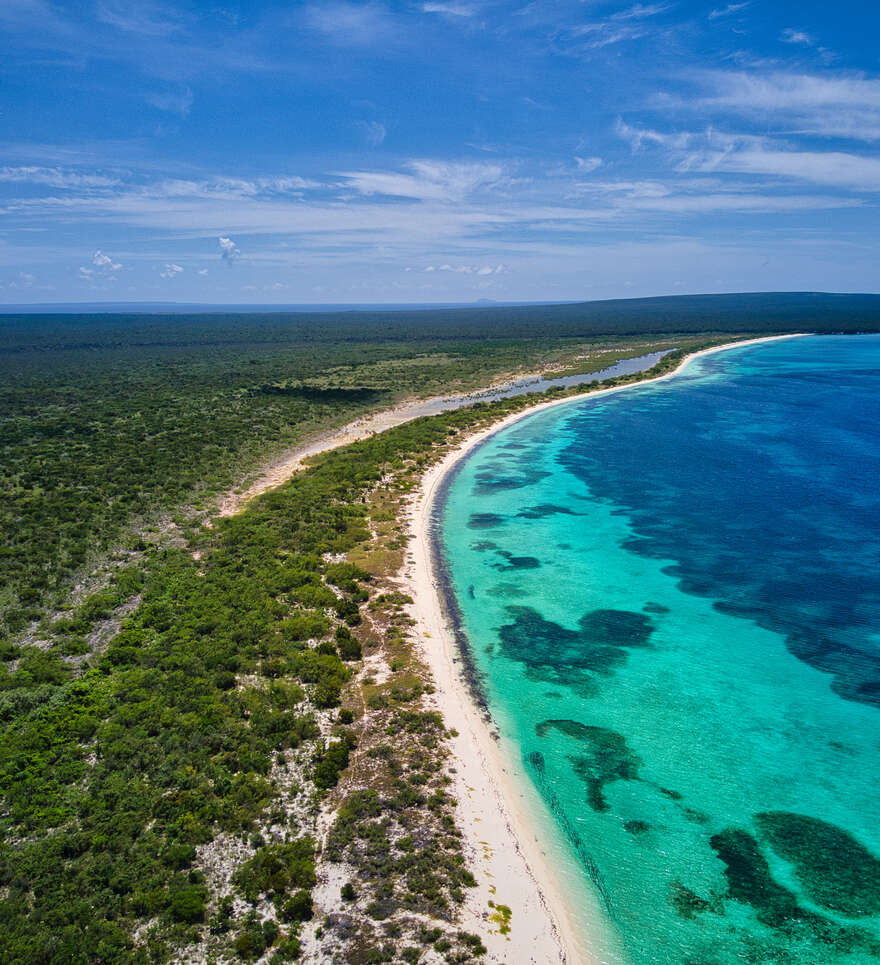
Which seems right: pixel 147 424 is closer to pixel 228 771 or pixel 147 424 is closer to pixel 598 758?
pixel 228 771

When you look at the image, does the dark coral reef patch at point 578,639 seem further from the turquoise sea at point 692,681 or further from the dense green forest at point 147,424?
the dense green forest at point 147,424

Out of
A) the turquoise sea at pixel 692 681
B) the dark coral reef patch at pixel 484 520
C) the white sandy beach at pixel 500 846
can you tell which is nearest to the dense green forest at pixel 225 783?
the white sandy beach at pixel 500 846

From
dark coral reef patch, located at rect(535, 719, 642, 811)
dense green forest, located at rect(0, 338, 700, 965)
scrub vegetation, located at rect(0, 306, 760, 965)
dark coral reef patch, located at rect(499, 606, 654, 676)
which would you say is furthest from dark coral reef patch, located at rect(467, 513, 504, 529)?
dark coral reef patch, located at rect(535, 719, 642, 811)

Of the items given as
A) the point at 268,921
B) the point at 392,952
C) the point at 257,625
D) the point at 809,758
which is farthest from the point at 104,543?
the point at 809,758

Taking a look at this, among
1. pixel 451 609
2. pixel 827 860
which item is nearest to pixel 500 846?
pixel 827 860

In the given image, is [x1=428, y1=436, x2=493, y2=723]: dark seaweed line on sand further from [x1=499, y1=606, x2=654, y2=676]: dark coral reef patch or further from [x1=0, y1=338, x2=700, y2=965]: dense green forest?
→ [x1=0, y1=338, x2=700, y2=965]: dense green forest

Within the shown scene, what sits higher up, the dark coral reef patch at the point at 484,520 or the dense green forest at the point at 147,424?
the dense green forest at the point at 147,424
